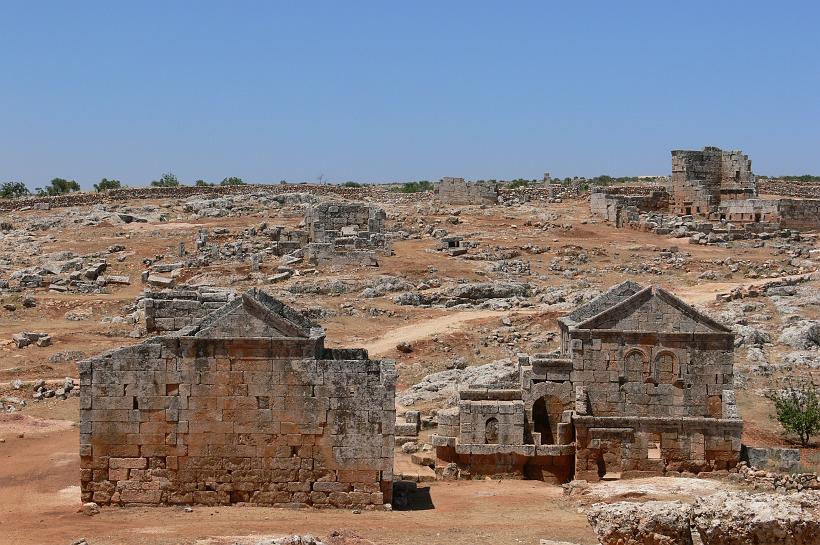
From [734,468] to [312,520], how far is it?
7543 mm

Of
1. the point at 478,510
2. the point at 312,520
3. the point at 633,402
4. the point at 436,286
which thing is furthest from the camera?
the point at 436,286

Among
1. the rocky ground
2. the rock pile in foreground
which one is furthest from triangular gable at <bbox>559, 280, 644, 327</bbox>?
the rock pile in foreground

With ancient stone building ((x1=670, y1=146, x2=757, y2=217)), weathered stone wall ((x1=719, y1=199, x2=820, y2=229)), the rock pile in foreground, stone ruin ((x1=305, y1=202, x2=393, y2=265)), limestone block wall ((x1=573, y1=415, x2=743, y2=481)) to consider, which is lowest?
limestone block wall ((x1=573, y1=415, x2=743, y2=481))

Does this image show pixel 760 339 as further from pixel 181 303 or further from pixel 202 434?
pixel 202 434

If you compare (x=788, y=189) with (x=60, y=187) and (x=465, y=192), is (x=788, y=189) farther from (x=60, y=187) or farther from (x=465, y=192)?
(x=60, y=187)

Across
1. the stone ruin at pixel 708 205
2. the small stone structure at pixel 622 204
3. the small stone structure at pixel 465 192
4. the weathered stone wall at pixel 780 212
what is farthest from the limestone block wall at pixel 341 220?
the weathered stone wall at pixel 780 212

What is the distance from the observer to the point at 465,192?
58562 mm

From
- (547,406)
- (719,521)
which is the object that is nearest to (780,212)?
(547,406)

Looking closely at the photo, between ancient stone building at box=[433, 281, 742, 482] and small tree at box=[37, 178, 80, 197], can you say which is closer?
ancient stone building at box=[433, 281, 742, 482]

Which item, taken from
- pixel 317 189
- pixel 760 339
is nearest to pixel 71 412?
pixel 760 339

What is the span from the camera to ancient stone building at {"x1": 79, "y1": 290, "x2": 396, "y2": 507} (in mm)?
14906

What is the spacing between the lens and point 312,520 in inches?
567

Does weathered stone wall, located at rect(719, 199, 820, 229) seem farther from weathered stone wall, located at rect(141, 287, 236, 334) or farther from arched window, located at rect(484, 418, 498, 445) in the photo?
arched window, located at rect(484, 418, 498, 445)

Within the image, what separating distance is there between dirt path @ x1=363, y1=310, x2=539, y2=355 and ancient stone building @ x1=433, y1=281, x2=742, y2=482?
9.98 meters
